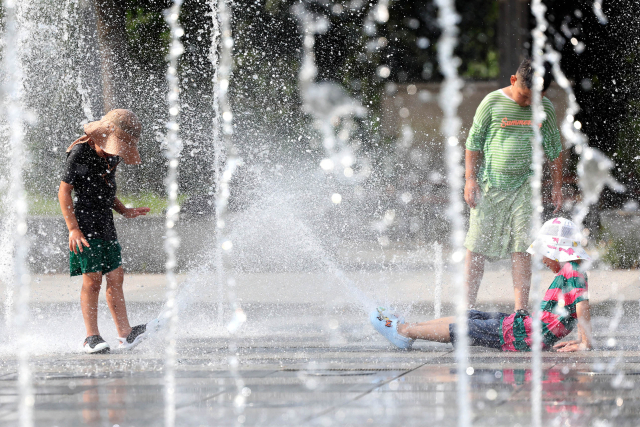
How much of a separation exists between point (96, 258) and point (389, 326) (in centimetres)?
150

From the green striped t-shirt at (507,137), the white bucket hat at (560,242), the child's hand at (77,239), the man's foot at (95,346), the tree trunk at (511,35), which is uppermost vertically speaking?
the tree trunk at (511,35)

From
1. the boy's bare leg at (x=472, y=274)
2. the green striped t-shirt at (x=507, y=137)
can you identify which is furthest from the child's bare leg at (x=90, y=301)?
the green striped t-shirt at (x=507, y=137)

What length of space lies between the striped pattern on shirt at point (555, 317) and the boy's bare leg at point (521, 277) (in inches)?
15.7

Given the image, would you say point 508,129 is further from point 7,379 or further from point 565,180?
point 565,180

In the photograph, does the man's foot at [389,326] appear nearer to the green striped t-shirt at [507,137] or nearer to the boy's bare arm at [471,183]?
the boy's bare arm at [471,183]

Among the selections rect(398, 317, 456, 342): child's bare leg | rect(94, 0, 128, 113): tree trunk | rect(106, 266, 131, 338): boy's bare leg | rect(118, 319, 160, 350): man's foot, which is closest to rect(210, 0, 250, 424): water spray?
rect(118, 319, 160, 350): man's foot

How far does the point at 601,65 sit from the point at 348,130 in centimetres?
497

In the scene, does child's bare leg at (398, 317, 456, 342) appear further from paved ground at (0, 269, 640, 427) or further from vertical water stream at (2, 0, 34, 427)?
vertical water stream at (2, 0, 34, 427)

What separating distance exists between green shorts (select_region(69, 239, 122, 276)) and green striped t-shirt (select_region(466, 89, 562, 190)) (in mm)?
1956

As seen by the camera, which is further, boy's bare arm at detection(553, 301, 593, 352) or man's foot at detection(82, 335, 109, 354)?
man's foot at detection(82, 335, 109, 354)

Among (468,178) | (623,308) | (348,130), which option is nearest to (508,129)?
(468,178)

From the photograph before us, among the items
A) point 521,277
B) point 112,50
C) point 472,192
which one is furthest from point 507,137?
point 112,50

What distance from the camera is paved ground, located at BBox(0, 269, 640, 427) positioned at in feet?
9.51

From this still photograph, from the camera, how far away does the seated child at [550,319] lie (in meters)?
3.90
